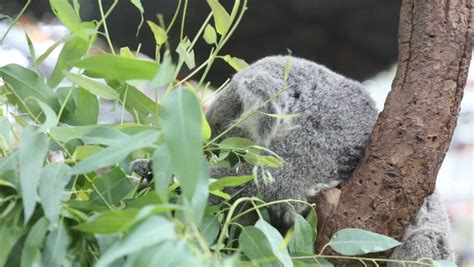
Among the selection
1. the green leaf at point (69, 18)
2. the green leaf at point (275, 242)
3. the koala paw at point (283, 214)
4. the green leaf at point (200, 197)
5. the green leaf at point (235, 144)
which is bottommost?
the koala paw at point (283, 214)

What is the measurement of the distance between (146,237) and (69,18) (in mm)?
609

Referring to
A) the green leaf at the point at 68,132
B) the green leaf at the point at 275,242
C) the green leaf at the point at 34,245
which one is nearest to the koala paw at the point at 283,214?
the green leaf at the point at 275,242

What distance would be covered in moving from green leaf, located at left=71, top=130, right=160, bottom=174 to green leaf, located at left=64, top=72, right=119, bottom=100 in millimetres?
236

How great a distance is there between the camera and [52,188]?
3.25 feet

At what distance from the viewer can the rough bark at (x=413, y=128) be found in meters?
1.55

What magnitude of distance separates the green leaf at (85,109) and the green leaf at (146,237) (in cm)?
60

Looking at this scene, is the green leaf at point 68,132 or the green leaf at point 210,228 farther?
the green leaf at point 210,228

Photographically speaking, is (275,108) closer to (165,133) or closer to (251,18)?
(165,133)

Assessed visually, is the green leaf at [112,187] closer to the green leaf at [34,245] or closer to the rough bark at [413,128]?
the green leaf at [34,245]

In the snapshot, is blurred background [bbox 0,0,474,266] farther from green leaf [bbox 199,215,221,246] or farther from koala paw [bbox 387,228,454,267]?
green leaf [bbox 199,215,221,246]

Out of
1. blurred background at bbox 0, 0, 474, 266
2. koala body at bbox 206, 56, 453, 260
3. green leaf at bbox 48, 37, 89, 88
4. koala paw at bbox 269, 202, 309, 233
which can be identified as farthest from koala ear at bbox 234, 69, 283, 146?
blurred background at bbox 0, 0, 474, 266

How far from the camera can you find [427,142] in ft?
5.12

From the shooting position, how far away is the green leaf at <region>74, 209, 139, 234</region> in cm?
92

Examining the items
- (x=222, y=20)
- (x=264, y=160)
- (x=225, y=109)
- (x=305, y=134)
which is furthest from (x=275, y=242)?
(x=225, y=109)
